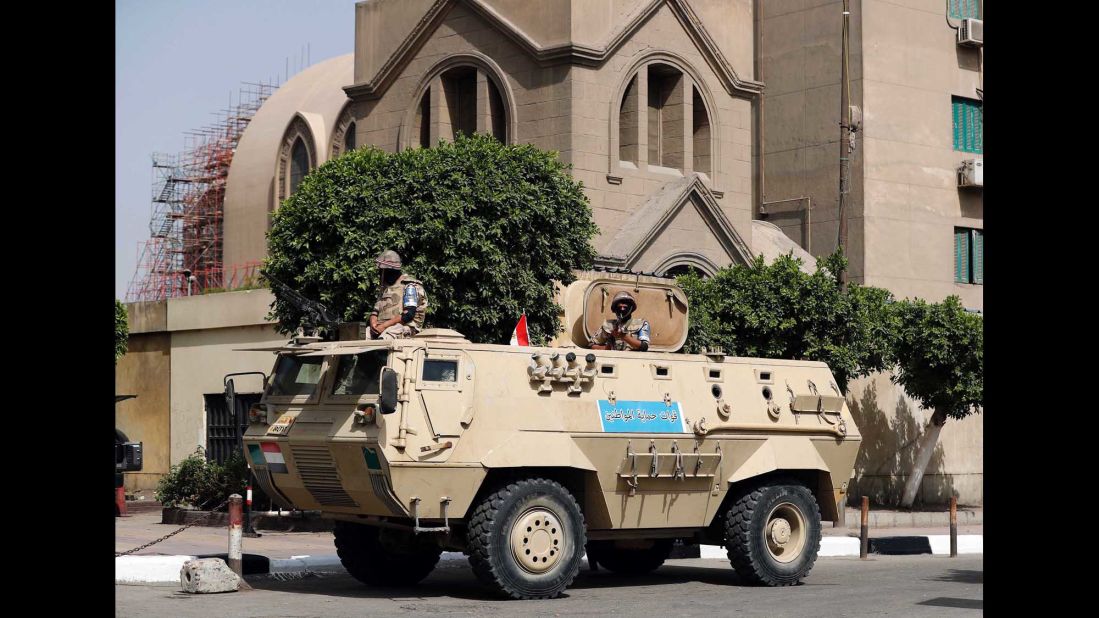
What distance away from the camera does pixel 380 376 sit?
40.5ft

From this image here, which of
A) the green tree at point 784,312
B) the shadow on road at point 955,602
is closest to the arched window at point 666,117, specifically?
the green tree at point 784,312

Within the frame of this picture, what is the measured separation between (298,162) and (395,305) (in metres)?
27.3

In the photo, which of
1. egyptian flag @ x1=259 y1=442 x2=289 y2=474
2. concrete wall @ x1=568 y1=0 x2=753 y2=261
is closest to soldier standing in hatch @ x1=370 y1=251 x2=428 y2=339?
egyptian flag @ x1=259 y1=442 x2=289 y2=474

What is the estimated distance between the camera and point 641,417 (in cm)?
1384

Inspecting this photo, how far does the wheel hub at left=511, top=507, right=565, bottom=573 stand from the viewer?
1259cm

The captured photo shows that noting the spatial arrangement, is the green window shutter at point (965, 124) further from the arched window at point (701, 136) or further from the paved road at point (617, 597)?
the paved road at point (617, 597)

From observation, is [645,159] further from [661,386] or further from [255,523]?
[661,386]

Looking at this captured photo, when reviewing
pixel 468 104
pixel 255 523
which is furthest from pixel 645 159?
pixel 255 523

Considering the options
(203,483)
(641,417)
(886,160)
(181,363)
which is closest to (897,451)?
(886,160)

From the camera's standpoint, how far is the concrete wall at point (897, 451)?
104ft

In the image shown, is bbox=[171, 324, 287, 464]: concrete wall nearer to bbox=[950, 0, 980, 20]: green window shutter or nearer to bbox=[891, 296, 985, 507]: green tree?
bbox=[891, 296, 985, 507]: green tree

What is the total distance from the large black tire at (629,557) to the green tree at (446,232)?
607 centimetres

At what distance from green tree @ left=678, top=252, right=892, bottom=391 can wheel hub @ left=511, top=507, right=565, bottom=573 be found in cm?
1259
